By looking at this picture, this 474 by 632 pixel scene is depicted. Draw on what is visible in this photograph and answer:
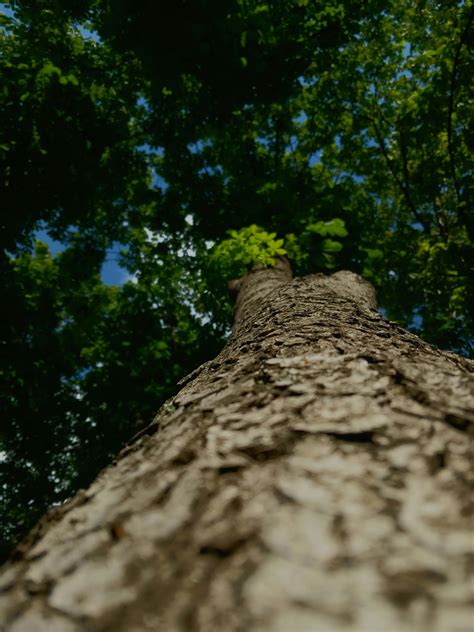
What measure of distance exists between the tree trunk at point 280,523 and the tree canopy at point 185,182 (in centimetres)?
381

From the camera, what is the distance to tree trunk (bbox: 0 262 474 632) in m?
0.58

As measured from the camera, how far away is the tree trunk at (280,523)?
22.7 inches

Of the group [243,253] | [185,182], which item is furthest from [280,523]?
[185,182]

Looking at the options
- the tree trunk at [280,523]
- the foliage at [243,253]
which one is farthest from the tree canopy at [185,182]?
the tree trunk at [280,523]

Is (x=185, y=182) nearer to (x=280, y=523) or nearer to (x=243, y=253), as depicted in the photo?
(x=243, y=253)

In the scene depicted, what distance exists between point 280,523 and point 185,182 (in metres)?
10.1

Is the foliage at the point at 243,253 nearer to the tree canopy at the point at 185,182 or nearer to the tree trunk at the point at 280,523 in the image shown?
the tree canopy at the point at 185,182

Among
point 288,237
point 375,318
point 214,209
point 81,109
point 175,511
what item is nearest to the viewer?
point 175,511

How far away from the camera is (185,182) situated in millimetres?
9766

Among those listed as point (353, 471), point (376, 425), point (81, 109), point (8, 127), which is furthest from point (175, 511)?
point (81, 109)

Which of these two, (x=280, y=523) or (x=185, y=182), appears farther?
(x=185, y=182)

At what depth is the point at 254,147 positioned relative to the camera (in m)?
9.98

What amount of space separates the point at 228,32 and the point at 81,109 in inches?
163

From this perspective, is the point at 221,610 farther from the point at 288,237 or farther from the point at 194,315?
the point at 194,315
